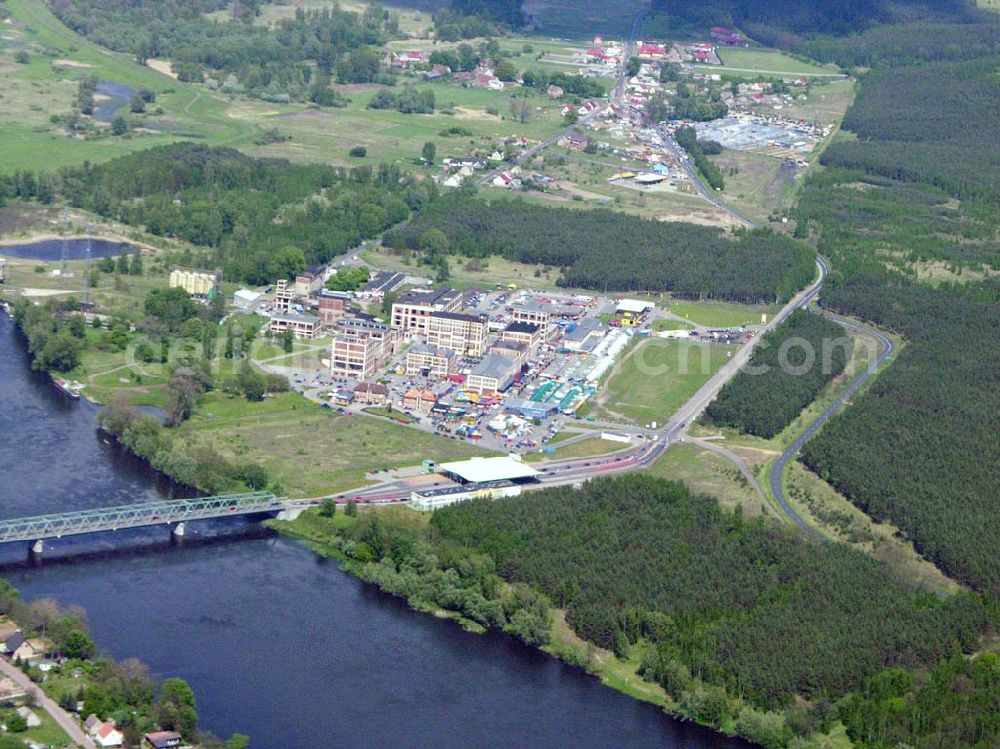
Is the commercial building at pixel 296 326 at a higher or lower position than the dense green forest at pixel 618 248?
lower

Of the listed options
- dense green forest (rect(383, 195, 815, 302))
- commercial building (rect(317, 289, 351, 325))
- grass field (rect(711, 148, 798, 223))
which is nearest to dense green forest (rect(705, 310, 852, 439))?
dense green forest (rect(383, 195, 815, 302))

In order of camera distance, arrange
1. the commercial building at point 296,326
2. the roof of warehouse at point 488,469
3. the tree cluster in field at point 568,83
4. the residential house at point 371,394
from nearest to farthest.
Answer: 1. the roof of warehouse at point 488,469
2. the residential house at point 371,394
3. the commercial building at point 296,326
4. the tree cluster in field at point 568,83

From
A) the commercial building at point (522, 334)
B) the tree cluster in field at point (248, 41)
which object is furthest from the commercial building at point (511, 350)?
the tree cluster in field at point (248, 41)

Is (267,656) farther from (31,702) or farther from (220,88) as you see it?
(220,88)

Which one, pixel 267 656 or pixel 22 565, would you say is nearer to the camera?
pixel 267 656

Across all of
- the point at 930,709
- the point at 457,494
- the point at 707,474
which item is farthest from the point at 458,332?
the point at 930,709

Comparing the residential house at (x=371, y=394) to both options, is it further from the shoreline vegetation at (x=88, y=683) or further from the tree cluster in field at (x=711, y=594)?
the shoreline vegetation at (x=88, y=683)

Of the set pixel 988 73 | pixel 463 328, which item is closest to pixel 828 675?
pixel 463 328
